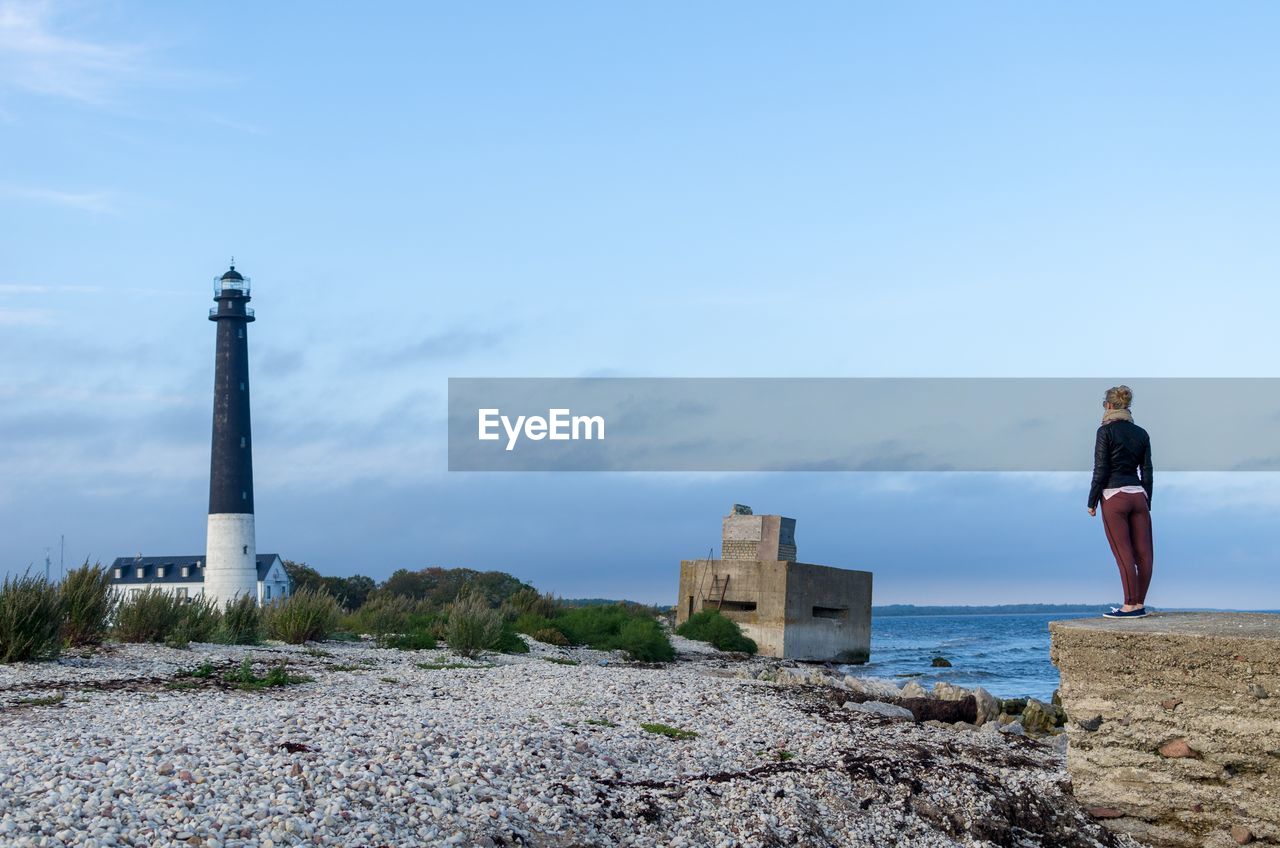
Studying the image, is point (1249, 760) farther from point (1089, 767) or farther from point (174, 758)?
point (174, 758)

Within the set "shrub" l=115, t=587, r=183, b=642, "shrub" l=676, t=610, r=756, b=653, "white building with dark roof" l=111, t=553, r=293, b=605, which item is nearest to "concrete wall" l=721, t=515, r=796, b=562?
"shrub" l=676, t=610, r=756, b=653

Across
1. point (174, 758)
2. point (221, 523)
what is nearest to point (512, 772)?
point (174, 758)

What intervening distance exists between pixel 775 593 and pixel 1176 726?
21474 millimetres

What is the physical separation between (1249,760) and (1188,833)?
0.69 m

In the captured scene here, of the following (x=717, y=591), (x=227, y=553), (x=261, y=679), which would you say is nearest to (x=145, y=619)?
(x=261, y=679)

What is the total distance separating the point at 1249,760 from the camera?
7668 millimetres

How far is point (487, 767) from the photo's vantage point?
7.11 metres

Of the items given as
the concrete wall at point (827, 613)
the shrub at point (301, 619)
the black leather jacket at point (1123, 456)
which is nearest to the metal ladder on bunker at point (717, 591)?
the concrete wall at point (827, 613)

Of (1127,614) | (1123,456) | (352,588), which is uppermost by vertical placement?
(1123,456)

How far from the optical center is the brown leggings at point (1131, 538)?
8.89m

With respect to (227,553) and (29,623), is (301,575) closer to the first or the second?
(227,553)

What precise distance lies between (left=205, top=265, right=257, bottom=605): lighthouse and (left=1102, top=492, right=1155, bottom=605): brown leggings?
32.8 metres

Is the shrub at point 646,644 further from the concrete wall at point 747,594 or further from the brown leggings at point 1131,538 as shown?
the brown leggings at point 1131,538

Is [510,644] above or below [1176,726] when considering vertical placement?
below
